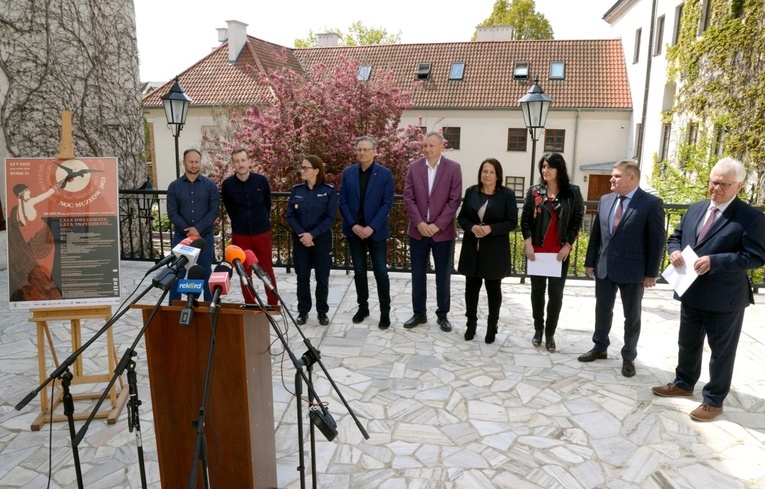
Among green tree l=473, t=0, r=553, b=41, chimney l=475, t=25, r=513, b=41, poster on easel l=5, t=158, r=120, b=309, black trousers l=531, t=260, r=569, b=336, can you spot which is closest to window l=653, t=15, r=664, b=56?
chimney l=475, t=25, r=513, b=41

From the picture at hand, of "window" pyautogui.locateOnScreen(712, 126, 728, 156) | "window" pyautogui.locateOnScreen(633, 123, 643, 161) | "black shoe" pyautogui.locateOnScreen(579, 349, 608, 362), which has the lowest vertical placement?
"black shoe" pyautogui.locateOnScreen(579, 349, 608, 362)

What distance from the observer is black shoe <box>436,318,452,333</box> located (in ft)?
16.7

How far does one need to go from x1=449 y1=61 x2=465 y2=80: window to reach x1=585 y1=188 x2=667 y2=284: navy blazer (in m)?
21.9

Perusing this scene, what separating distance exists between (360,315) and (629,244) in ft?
8.59

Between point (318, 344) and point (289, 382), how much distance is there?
701 millimetres

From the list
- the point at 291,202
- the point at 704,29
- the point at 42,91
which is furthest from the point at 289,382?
the point at 704,29

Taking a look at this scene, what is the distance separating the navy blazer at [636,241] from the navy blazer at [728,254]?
1.09 ft

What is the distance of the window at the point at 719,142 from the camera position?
12805 mm

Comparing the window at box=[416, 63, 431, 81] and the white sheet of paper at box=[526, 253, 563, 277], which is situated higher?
the window at box=[416, 63, 431, 81]

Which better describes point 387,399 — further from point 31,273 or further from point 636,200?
point 31,273

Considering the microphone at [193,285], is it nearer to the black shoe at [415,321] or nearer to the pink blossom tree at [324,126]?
the black shoe at [415,321]

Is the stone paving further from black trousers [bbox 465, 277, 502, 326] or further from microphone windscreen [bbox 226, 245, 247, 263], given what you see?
microphone windscreen [bbox 226, 245, 247, 263]

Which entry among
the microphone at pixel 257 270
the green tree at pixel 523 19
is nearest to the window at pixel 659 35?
the green tree at pixel 523 19

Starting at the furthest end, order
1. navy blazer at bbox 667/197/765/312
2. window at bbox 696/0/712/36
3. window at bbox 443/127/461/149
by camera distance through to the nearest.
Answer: window at bbox 443/127/461/149 → window at bbox 696/0/712/36 → navy blazer at bbox 667/197/765/312
